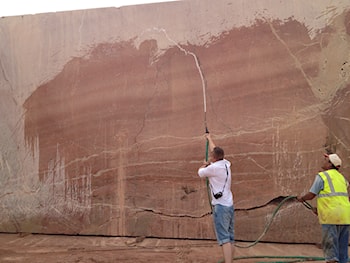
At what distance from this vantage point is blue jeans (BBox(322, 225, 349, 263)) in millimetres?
3268

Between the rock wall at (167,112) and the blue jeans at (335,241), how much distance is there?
1.24 m

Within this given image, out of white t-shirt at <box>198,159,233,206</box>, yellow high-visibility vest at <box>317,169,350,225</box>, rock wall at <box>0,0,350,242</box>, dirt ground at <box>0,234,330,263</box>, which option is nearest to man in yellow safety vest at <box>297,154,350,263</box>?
yellow high-visibility vest at <box>317,169,350,225</box>

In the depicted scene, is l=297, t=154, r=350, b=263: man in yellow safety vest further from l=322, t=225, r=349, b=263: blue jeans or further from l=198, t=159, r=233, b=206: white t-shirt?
l=198, t=159, r=233, b=206: white t-shirt

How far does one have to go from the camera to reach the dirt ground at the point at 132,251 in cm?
420

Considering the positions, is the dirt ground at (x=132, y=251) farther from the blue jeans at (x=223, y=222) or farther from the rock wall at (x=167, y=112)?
the blue jeans at (x=223, y=222)

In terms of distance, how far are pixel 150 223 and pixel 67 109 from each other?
1919 mm

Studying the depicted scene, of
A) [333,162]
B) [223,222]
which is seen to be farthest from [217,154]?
[333,162]

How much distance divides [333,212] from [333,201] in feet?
0.30

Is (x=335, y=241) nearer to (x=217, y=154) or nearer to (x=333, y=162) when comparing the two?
(x=333, y=162)

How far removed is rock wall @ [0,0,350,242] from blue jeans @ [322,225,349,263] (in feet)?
4.07

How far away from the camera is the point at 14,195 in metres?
5.37

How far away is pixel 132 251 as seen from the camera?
4.49 m

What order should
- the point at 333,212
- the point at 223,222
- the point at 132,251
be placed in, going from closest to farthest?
1. the point at 333,212
2. the point at 223,222
3. the point at 132,251

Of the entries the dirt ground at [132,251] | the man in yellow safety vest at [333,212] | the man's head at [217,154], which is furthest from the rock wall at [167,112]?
the man in yellow safety vest at [333,212]
